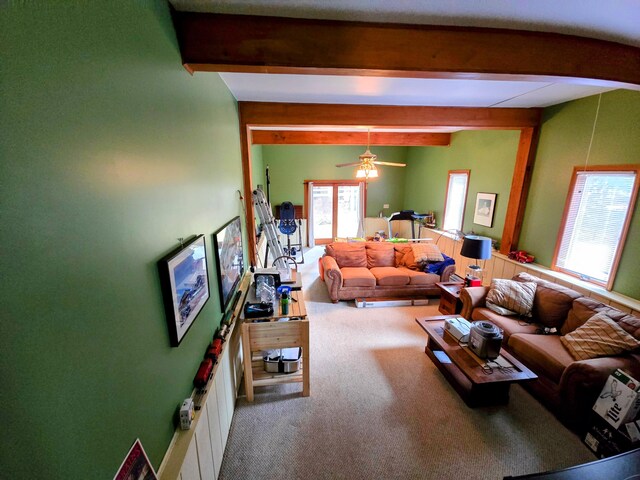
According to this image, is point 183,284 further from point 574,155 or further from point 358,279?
point 574,155

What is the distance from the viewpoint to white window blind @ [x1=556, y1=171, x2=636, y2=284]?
2.70m

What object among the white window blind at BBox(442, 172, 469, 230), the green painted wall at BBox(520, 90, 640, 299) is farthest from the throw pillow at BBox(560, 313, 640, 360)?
the white window blind at BBox(442, 172, 469, 230)

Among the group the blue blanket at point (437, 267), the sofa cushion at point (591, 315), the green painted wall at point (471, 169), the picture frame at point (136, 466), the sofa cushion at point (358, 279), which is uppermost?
the green painted wall at point (471, 169)

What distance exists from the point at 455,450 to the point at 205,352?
77.1 inches

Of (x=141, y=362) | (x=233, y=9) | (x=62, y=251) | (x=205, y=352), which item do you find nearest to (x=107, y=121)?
(x=62, y=251)

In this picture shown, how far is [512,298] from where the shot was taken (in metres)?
2.93

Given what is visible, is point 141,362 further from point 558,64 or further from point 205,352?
point 558,64

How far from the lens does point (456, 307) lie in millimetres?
3494

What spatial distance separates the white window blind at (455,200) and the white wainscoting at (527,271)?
291 millimetres

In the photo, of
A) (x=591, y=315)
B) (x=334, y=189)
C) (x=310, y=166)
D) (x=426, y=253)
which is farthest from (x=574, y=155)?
(x=310, y=166)

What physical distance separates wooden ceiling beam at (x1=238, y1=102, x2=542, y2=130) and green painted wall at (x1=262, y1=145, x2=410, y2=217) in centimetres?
377

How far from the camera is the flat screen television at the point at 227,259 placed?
203cm

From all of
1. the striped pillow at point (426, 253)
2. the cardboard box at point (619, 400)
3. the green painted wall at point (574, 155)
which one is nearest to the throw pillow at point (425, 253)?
the striped pillow at point (426, 253)

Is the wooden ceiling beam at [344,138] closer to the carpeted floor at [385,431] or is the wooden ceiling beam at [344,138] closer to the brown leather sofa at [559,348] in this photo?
the brown leather sofa at [559,348]
